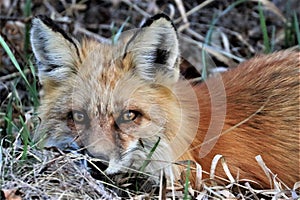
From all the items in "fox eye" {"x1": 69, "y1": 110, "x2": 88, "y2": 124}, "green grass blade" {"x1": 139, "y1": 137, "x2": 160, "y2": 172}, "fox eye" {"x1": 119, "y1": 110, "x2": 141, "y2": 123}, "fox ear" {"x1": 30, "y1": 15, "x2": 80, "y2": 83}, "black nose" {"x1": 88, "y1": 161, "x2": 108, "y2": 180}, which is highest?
"fox ear" {"x1": 30, "y1": 15, "x2": 80, "y2": 83}

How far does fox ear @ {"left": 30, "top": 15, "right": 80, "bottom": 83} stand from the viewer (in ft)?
14.9

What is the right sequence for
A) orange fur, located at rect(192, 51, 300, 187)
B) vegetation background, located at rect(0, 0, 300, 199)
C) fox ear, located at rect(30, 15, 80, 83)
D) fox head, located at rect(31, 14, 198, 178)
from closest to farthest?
vegetation background, located at rect(0, 0, 300, 199), fox head, located at rect(31, 14, 198, 178), fox ear, located at rect(30, 15, 80, 83), orange fur, located at rect(192, 51, 300, 187)

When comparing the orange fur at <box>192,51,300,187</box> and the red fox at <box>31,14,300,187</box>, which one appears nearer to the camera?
the red fox at <box>31,14,300,187</box>

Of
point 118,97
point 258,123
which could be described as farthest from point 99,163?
point 258,123

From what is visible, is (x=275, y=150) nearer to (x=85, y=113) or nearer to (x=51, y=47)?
(x=85, y=113)

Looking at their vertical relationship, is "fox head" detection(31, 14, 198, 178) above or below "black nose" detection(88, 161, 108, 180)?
above

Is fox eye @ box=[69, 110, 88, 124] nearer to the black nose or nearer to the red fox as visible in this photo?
the red fox

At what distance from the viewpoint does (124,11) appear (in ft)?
26.7

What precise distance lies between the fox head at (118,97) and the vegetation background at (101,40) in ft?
0.64

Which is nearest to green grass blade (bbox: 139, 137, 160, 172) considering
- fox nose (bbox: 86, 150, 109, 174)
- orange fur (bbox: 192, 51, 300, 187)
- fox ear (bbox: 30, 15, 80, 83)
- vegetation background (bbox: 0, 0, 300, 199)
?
vegetation background (bbox: 0, 0, 300, 199)

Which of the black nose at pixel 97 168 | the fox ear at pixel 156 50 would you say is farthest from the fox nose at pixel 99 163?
the fox ear at pixel 156 50

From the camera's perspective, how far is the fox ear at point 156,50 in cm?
435

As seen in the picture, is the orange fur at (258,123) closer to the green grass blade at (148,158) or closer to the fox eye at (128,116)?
the green grass blade at (148,158)

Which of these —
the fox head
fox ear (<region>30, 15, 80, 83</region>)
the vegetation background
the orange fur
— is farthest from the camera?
the orange fur
